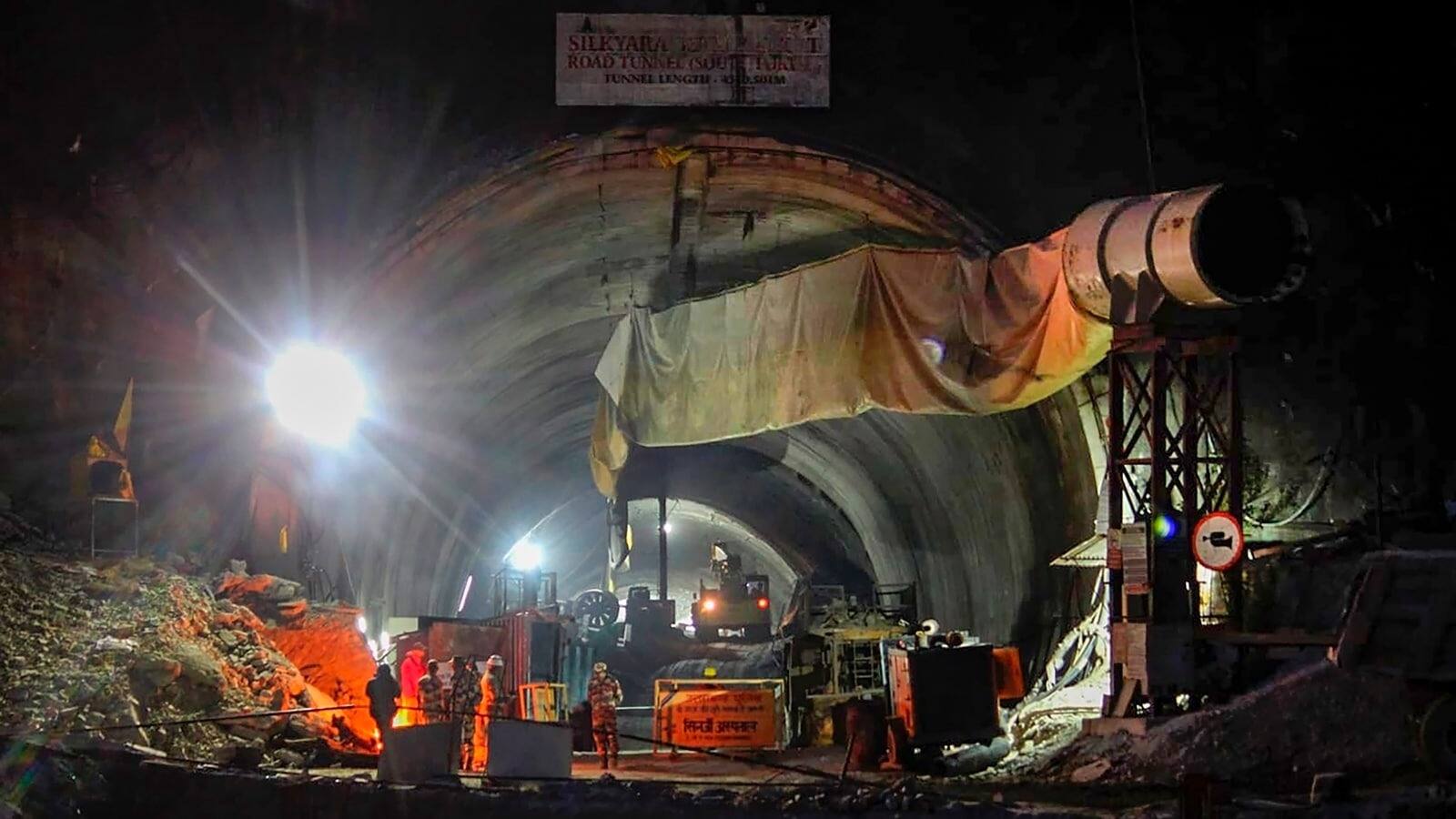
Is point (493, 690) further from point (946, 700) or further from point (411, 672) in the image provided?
point (946, 700)

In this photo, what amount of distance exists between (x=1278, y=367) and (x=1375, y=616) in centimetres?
362

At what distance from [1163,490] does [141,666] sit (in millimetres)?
8737

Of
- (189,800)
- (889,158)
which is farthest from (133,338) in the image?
(889,158)

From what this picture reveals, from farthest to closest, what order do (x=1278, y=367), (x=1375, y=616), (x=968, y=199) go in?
(x=968, y=199), (x=1278, y=367), (x=1375, y=616)

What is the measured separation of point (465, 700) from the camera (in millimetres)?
14914

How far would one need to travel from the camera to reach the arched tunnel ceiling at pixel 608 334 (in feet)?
46.7

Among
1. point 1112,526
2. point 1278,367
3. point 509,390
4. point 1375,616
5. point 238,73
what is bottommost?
point 1375,616

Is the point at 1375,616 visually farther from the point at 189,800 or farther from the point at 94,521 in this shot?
the point at 94,521

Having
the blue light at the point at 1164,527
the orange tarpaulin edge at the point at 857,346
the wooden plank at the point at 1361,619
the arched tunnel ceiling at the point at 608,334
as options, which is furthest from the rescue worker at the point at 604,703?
the wooden plank at the point at 1361,619

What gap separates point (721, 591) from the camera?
29.2 metres

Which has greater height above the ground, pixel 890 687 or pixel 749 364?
pixel 749 364

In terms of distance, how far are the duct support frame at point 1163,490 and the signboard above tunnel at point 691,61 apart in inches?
173

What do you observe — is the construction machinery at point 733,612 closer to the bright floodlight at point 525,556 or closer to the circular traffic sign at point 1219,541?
the bright floodlight at point 525,556

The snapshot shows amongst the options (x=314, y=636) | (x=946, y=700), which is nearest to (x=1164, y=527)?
(x=946, y=700)
